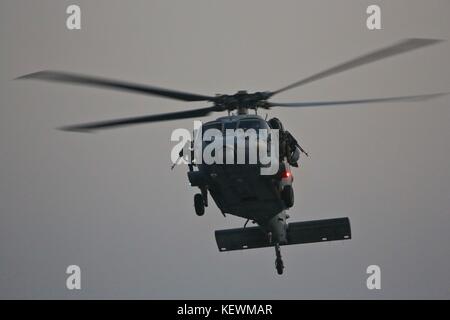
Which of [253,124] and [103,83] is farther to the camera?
[253,124]

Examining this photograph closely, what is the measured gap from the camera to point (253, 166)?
1986cm

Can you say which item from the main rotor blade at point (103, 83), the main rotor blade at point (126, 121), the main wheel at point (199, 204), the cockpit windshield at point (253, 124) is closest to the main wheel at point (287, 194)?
the cockpit windshield at point (253, 124)

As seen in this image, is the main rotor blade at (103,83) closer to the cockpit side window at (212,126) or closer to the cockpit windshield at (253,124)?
the cockpit side window at (212,126)

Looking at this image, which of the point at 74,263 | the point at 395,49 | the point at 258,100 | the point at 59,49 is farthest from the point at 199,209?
the point at 59,49

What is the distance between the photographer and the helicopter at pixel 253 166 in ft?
60.5

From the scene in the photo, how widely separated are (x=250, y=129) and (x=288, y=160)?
138 centimetres

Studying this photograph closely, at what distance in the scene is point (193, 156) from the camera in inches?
811

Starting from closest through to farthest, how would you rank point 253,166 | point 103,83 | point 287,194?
point 103,83 < point 253,166 < point 287,194

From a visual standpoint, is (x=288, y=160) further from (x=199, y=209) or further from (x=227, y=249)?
(x=227, y=249)

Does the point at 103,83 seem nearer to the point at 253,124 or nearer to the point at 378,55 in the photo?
the point at 253,124

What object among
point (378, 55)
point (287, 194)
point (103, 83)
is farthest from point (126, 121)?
point (378, 55)

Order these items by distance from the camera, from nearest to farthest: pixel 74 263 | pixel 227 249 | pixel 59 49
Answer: pixel 227 249
pixel 74 263
pixel 59 49

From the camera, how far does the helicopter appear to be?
60.5 ft
